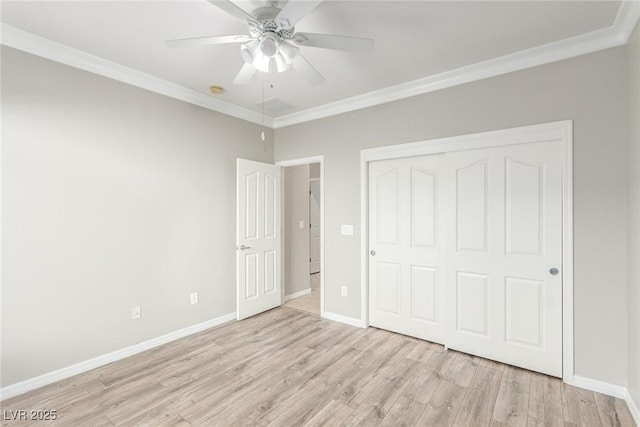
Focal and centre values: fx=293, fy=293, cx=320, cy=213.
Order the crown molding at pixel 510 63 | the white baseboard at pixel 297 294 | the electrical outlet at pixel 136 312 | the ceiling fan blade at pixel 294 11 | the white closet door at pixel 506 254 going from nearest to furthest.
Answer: the ceiling fan blade at pixel 294 11
the crown molding at pixel 510 63
the white closet door at pixel 506 254
the electrical outlet at pixel 136 312
the white baseboard at pixel 297 294

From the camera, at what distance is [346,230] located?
3635 millimetres

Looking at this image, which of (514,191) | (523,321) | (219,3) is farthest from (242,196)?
(523,321)

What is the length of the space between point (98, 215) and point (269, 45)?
2.15 meters

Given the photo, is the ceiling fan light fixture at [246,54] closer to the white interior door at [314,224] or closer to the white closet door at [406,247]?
the white closet door at [406,247]

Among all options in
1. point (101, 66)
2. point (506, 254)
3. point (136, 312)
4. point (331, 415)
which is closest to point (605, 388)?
point (506, 254)

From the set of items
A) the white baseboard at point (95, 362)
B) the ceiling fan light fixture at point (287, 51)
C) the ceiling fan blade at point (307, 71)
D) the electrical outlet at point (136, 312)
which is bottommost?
the white baseboard at point (95, 362)

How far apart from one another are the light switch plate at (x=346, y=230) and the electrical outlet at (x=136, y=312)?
7.61 feet

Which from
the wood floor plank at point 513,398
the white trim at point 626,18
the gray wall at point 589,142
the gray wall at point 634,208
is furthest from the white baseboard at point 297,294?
the white trim at point 626,18

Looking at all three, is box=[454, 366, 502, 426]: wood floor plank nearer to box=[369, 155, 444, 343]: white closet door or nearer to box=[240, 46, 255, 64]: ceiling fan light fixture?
box=[369, 155, 444, 343]: white closet door

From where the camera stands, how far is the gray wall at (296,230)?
4.71 metres

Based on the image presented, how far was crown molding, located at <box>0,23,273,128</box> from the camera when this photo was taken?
221 cm

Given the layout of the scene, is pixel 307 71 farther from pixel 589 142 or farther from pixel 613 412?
pixel 613 412

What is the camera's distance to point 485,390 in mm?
2270

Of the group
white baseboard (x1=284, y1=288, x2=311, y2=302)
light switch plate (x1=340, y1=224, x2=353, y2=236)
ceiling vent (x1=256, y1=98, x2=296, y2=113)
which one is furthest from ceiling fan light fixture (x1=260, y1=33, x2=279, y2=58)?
white baseboard (x1=284, y1=288, x2=311, y2=302)
